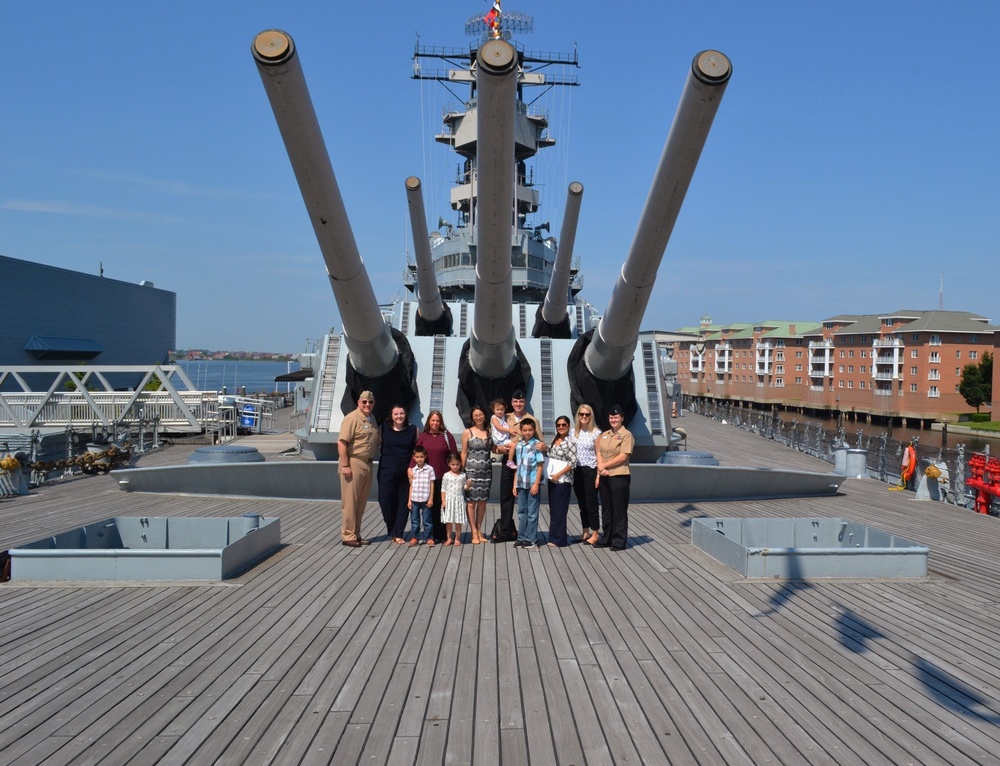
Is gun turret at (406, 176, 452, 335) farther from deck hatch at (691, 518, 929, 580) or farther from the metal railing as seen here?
the metal railing

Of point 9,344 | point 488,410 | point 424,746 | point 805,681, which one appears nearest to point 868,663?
point 805,681

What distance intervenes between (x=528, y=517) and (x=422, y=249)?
15.7 ft

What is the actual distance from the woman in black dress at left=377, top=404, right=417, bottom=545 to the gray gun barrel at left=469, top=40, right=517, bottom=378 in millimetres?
1294

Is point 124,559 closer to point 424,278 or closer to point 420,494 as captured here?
point 420,494

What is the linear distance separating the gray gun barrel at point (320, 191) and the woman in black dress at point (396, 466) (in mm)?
1214

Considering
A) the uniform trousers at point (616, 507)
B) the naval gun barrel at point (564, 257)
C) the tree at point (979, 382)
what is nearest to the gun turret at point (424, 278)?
the naval gun barrel at point (564, 257)

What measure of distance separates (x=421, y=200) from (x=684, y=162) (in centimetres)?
491

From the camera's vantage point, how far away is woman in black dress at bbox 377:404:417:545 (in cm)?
610

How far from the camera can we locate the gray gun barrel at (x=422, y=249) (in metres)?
9.80

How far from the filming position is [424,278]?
33.6 ft

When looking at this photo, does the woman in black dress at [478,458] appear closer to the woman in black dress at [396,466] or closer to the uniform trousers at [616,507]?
the woman in black dress at [396,466]

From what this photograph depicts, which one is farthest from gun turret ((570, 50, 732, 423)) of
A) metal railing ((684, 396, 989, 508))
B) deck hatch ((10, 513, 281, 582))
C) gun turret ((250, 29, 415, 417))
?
metal railing ((684, 396, 989, 508))

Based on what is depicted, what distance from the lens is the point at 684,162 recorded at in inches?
217

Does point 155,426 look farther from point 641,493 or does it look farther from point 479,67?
point 479,67
